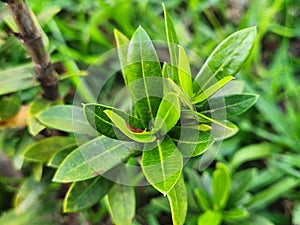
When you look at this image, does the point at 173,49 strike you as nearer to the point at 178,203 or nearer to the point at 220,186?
the point at 178,203

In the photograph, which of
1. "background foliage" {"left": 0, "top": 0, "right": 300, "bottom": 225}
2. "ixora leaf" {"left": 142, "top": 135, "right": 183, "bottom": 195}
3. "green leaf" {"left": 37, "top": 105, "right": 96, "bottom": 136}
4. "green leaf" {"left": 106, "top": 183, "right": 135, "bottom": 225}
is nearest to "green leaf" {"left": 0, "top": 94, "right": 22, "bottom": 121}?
"background foliage" {"left": 0, "top": 0, "right": 300, "bottom": 225}

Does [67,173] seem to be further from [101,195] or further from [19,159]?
[19,159]

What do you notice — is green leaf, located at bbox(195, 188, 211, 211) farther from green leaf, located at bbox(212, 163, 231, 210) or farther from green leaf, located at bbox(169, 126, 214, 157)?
green leaf, located at bbox(169, 126, 214, 157)

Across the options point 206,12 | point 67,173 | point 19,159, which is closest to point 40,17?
point 19,159

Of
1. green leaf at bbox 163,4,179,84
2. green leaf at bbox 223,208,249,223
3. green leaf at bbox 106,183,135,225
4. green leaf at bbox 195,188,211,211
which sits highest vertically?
green leaf at bbox 163,4,179,84

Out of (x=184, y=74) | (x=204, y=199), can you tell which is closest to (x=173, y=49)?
(x=184, y=74)

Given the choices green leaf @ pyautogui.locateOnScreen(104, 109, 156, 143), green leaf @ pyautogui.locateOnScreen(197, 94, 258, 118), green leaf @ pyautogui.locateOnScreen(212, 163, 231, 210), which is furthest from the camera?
green leaf @ pyautogui.locateOnScreen(212, 163, 231, 210)
